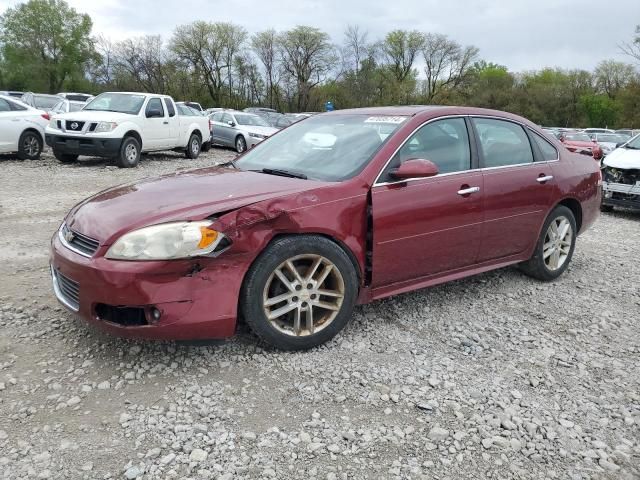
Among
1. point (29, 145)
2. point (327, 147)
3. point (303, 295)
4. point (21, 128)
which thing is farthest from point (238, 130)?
point (303, 295)

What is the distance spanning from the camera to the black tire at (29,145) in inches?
481

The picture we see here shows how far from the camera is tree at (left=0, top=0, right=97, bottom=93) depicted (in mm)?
56094

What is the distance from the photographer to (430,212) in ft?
12.6

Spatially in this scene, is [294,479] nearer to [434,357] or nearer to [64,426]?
[64,426]

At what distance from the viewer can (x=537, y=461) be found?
2.50 meters

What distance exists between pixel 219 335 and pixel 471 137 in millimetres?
2531

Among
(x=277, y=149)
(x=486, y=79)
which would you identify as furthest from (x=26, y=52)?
(x=277, y=149)

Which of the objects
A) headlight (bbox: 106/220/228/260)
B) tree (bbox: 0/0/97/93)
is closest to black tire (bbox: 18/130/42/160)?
headlight (bbox: 106/220/228/260)

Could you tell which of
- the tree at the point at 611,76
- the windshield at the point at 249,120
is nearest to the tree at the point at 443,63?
the tree at the point at 611,76

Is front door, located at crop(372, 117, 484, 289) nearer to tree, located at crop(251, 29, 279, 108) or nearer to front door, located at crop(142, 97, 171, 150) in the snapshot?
front door, located at crop(142, 97, 171, 150)

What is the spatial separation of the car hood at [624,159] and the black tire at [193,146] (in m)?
10.5

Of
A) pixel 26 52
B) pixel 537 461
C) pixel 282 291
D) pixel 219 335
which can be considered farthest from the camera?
pixel 26 52

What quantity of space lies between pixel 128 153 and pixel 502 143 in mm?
9792

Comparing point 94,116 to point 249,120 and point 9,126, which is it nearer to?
point 9,126
